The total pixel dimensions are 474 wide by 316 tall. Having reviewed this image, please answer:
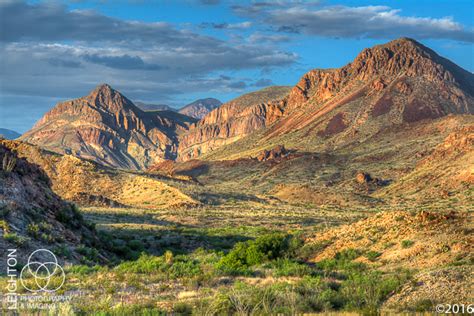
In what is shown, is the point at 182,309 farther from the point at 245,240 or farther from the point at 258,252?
the point at 245,240

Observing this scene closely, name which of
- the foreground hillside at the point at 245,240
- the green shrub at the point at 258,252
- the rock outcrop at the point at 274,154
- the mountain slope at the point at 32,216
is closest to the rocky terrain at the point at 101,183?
the foreground hillside at the point at 245,240

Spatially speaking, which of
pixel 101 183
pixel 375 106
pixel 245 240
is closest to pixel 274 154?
pixel 375 106

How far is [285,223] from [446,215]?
23466 mm

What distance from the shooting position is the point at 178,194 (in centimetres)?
6812

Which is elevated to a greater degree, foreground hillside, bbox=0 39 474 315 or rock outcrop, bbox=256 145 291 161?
rock outcrop, bbox=256 145 291 161

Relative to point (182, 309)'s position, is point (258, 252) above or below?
below

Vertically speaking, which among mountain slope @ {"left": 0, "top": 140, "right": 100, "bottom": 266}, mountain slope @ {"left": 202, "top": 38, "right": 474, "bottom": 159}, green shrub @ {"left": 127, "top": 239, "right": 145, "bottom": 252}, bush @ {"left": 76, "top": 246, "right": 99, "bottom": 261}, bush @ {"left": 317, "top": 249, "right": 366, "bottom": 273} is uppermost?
mountain slope @ {"left": 202, "top": 38, "right": 474, "bottom": 159}

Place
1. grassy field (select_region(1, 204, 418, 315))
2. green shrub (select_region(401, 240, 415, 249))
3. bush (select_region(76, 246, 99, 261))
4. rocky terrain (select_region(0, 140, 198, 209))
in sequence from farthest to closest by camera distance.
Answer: rocky terrain (select_region(0, 140, 198, 209)) < green shrub (select_region(401, 240, 415, 249)) < bush (select_region(76, 246, 99, 261)) < grassy field (select_region(1, 204, 418, 315))

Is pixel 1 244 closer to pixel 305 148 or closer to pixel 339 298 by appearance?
pixel 339 298

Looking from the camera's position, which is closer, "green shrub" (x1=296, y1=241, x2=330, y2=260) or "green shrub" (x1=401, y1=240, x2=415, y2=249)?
"green shrub" (x1=401, y1=240, x2=415, y2=249)

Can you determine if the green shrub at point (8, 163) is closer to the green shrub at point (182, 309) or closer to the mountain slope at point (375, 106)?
the green shrub at point (182, 309)

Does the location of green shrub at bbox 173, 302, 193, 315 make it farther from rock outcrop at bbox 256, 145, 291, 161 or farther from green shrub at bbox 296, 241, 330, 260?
rock outcrop at bbox 256, 145, 291, 161

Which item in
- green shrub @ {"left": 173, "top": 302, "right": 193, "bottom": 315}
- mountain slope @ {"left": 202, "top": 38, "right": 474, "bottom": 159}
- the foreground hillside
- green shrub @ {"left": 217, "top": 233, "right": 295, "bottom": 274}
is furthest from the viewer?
mountain slope @ {"left": 202, "top": 38, "right": 474, "bottom": 159}

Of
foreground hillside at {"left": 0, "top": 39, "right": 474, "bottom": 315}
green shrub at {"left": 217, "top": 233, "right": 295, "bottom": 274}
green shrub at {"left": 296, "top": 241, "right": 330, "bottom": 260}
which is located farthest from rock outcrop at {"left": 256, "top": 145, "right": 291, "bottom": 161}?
green shrub at {"left": 217, "top": 233, "right": 295, "bottom": 274}
